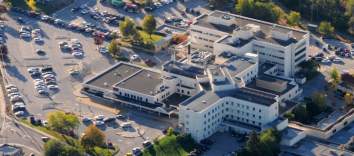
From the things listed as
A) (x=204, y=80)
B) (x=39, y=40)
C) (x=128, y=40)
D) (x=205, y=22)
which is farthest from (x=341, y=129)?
(x=39, y=40)

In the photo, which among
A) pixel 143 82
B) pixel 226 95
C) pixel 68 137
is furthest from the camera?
pixel 143 82

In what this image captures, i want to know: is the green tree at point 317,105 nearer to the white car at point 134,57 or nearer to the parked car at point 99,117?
the parked car at point 99,117

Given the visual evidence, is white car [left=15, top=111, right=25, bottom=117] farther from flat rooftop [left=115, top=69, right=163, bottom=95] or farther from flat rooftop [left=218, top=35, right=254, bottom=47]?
flat rooftop [left=218, top=35, right=254, bottom=47]

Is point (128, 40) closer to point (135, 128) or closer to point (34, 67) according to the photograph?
point (34, 67)

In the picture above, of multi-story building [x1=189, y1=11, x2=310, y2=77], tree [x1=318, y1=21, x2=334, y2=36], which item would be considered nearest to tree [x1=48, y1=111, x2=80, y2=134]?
multi-story building [x1=189, y1=11, x2=310, y2=77]

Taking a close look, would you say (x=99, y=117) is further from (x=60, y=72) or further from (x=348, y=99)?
(x=348, y=99)

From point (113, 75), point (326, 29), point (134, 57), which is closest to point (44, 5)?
point (134, 57)
